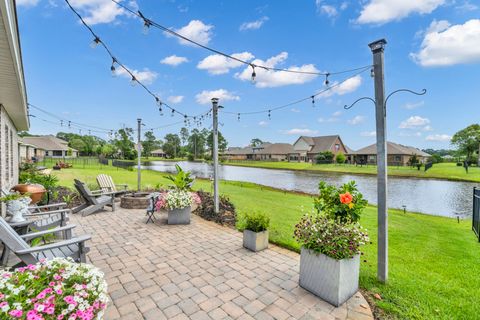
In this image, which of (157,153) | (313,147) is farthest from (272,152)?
(157,153)

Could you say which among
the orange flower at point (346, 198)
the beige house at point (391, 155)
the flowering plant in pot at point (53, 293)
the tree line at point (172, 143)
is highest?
the tree line at point (172, 143)

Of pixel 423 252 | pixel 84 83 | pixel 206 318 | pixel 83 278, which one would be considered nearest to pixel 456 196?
pixel 423 252

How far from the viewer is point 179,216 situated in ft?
18.4

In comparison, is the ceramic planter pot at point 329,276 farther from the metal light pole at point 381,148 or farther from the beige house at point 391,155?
the beige house at point 391,155

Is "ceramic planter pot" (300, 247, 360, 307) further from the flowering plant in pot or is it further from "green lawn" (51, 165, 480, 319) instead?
the flowering plant in pot

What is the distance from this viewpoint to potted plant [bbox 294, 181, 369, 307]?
101 inches

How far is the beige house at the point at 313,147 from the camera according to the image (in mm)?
51031

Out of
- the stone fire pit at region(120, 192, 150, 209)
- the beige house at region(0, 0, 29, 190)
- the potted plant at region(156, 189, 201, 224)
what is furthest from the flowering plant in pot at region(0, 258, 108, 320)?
the stone fire pit at region(120, 192, 150, 209)

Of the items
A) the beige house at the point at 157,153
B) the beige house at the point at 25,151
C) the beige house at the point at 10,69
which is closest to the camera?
the beige house at the point at 10,69

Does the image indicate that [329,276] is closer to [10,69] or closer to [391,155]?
[10,69]

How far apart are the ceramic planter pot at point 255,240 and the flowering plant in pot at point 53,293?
271 centimetres

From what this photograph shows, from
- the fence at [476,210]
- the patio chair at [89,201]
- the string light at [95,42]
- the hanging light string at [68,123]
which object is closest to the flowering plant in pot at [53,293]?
the string light at [95,42]

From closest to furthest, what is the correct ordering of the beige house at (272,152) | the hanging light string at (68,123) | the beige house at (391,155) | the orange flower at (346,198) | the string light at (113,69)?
1. the orange flower at (346,198)
2. the string light at (113,69)
3. the hanging light string at (68,123)
4. the beige house at (391,155)
5. the beige house at (272,152)

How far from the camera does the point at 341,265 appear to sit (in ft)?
8.32
